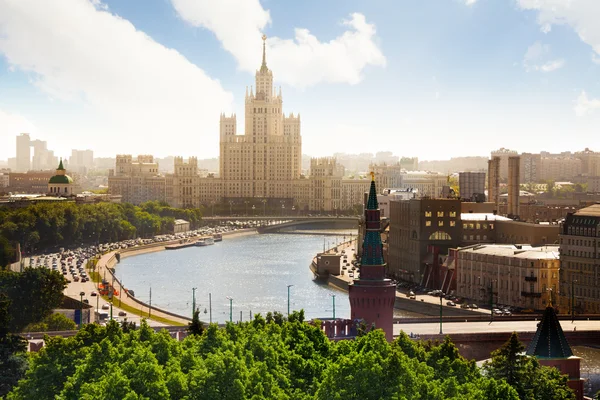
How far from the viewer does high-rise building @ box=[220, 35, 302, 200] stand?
19150cm

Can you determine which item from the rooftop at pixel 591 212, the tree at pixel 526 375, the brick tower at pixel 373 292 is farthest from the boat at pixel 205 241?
the tree at pixel 526 375

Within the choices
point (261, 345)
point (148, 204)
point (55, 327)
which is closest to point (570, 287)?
point (55, 327)

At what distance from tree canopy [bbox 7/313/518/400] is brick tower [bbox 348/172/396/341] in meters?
2.41

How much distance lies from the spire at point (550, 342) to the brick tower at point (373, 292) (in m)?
5.65

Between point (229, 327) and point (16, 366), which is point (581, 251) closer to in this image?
point (229, 327)

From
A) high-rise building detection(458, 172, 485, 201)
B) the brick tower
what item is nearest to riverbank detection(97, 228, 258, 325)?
the brick tower

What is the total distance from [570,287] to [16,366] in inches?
1468

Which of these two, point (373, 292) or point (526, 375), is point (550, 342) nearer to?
point (526, 375)

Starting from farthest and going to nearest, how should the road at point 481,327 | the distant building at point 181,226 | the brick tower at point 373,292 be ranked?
the distant building at point 181,226 → the road at point 481,327 → the brick tower at point 373,292

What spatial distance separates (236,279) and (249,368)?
57254mm

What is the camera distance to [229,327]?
38.1m

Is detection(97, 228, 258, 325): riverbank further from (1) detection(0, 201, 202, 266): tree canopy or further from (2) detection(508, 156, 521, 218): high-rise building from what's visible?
(2) detection(508, 156, 521, 218): high-rise building

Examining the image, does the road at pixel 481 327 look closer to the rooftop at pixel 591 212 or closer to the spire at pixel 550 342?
the spire at pixel 550 342

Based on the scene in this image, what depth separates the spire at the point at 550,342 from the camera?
125 feet
